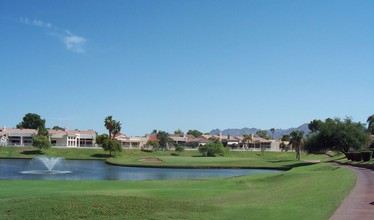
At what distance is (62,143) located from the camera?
568 ft

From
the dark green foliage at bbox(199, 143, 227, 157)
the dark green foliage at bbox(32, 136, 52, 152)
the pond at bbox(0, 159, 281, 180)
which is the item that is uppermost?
the dark green foliage at bbox(32, 136, 52, 152)

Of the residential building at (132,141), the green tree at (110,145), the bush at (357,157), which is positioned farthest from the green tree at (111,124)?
the bush at (357,157)

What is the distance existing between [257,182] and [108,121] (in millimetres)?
107784

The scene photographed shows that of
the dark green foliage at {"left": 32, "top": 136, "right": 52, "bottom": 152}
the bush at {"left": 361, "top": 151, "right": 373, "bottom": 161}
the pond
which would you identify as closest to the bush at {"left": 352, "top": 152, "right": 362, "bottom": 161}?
the bush at {"left": 361, "top": 151, "right": 373, "bottom": 161}

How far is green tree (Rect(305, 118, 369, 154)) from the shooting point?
9162 cm

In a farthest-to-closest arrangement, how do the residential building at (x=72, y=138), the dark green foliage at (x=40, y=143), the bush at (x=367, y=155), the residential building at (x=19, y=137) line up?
the residential building at (x=72, y=138), the residential building at (x=19, y=137), the dark green foliage at (x=40, y=143), the bush at (x=367, y=155)

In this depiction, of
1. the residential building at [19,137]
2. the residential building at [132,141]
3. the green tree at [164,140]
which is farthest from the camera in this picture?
the residential building at [132,141]

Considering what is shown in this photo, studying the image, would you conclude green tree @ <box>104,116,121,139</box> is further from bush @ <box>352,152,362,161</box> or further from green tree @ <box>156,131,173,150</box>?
bush @ <box>352,152,362,161</box>

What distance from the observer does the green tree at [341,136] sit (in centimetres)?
9162

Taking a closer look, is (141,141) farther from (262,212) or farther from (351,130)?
(262,212)

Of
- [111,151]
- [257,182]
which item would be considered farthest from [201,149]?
[257,182]

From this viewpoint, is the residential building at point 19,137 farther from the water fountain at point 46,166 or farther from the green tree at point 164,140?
the water fountain at point 46,166

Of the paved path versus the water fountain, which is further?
the water fountain

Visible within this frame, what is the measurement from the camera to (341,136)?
9181 centimetres
